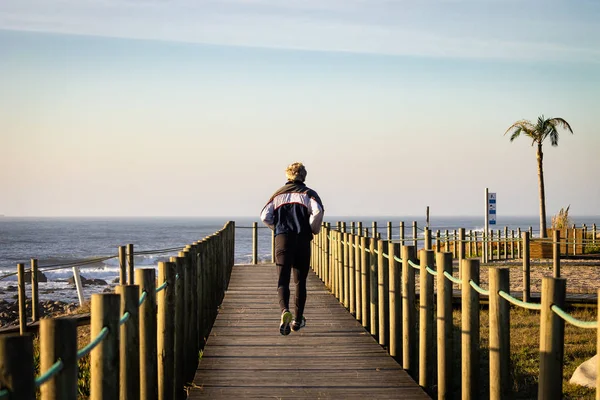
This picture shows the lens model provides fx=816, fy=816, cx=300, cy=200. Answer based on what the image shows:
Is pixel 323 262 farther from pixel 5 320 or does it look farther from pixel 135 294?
pixel 5 320

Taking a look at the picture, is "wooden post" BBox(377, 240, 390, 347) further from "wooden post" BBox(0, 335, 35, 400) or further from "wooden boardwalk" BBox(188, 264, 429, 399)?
"wooden post" BBox(0, 335, 35, 400)

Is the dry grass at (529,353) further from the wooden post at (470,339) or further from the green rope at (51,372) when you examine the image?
the green rope at (51,372)

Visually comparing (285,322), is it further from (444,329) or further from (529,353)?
(529,353)

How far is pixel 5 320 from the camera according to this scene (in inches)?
1159

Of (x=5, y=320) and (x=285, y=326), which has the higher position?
(x=285, y=326)

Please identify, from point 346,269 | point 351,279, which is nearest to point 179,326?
point 351,279

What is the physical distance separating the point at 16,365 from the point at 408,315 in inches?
227

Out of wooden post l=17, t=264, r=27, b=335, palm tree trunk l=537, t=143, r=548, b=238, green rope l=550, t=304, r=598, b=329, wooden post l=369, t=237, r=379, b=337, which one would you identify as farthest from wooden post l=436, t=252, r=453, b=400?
palm tree trunk l=537, t=143, r=548, b=238

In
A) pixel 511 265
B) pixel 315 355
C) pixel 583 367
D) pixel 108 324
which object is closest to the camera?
pixel 108 324

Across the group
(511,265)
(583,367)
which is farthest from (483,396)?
(511,265)

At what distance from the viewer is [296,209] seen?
30.5ft

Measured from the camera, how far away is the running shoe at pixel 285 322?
31.3ft

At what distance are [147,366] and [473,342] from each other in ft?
8.11

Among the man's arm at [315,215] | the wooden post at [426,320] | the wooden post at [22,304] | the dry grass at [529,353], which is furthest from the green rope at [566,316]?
the wooden post at [22,304]
